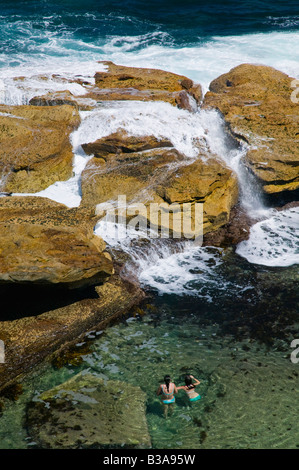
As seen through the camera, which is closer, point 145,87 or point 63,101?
point 63,101

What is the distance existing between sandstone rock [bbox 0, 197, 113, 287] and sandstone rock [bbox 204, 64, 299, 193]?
6.55 m

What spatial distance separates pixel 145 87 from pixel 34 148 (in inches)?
213

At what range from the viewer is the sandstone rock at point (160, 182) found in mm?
12570

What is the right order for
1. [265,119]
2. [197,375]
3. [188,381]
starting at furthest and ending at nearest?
[265,119]
[197,375]
[188,381]

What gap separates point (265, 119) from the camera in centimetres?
1470

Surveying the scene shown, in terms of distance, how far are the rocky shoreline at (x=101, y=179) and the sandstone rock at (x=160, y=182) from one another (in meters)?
0.03

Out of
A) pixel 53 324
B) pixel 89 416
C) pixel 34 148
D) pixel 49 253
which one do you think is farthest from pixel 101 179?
pixel 89 416

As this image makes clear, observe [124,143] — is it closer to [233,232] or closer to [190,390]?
[233,232]

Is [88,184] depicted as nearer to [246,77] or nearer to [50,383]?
[50,383]

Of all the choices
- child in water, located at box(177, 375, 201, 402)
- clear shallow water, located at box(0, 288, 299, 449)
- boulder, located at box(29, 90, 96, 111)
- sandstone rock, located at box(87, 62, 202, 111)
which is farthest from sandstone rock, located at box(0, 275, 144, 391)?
sandstone rock, located at box(87, 62, 202, 111)

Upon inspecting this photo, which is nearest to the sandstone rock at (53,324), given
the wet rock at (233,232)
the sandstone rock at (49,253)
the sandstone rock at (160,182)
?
the sandstone rock at (49,253)

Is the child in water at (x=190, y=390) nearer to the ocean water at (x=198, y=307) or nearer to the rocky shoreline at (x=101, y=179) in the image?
the ocean water at (x=198, y=307)

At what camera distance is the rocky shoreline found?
27.8 feet

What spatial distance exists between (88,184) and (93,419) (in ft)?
25.4
